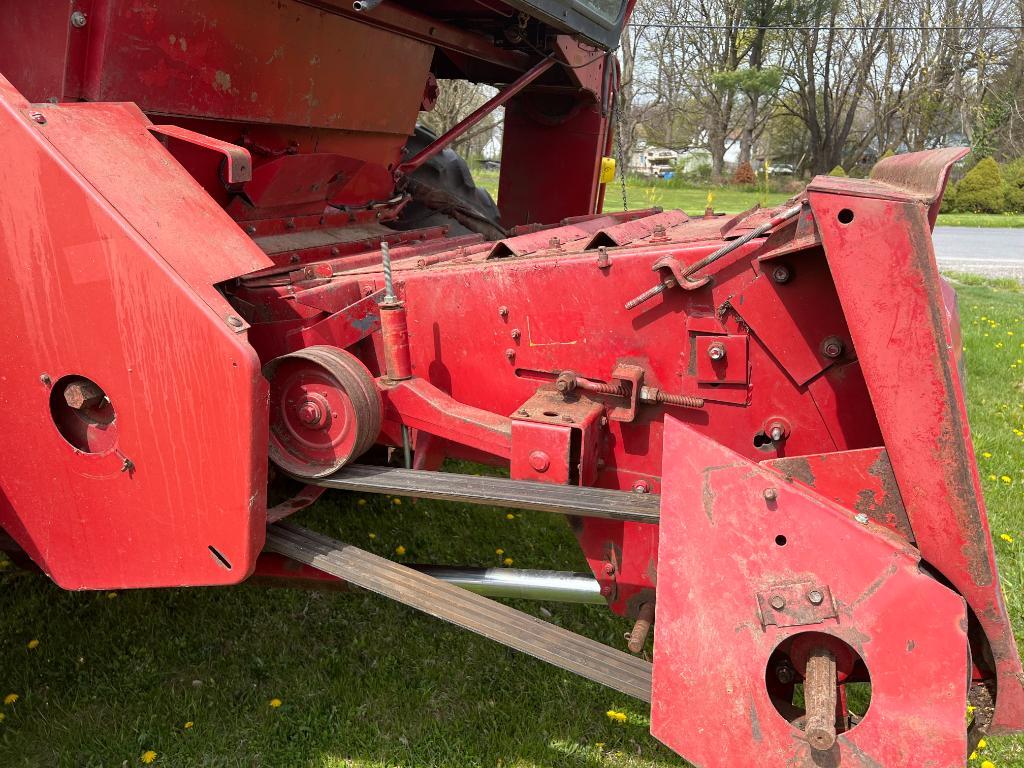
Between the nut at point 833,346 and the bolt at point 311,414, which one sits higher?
the nut at point 833,346

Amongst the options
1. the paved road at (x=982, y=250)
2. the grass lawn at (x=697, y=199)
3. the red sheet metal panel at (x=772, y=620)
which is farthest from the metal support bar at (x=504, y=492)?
the grass lawn at (x=697, y=199)

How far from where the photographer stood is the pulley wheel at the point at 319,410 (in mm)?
2053

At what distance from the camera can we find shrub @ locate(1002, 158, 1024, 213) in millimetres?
21391

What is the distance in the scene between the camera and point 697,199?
23.4 meters

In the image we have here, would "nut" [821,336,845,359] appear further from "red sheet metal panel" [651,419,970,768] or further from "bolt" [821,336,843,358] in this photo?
"red sheet metal panel" [651,419,970,768]

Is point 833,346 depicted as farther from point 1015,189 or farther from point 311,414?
point 1015,189

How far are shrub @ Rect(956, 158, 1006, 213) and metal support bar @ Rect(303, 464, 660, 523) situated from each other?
22.8 m

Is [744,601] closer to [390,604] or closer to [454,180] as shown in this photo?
[390,604]

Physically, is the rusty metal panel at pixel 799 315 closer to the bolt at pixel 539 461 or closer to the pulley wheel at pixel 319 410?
the bolt at pixel 539 461

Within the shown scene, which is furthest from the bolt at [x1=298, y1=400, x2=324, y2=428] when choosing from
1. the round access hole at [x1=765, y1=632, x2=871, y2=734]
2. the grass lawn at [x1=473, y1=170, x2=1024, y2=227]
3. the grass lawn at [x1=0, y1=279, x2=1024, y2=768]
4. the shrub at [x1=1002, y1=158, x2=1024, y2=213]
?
the shrub at [x1=1002, y1=158, x2=1024, y2=213]

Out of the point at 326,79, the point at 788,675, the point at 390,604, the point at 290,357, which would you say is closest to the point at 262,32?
the point at 326,79

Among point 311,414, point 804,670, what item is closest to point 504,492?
point 311,414

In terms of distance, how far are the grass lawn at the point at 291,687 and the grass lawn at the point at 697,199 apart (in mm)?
12151

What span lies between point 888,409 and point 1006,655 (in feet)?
1.84
